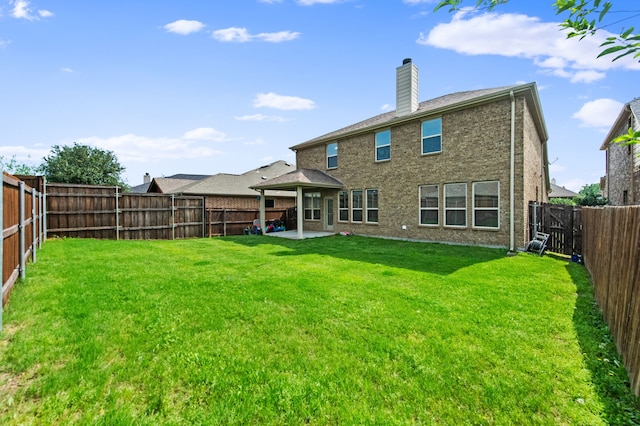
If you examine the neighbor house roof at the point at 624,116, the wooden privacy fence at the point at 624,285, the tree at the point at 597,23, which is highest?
the neighbor house roof at the point at 624,116

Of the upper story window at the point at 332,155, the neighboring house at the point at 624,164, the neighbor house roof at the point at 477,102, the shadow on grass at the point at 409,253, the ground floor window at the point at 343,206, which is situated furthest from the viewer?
the upper story window at the point at 332,155

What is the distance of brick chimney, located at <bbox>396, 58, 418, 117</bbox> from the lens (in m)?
13.0

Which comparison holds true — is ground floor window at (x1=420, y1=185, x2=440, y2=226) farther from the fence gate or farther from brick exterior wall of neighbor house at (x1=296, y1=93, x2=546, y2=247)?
the fence gate

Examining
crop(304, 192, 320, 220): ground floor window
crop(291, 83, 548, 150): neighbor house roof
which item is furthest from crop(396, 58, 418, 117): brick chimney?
crop(304, 192, 320, 220): ground floor window

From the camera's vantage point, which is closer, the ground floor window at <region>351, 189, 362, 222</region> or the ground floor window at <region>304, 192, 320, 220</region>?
the ground floor window at <region>351, 189, 362, 222</region>

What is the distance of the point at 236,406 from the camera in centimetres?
235

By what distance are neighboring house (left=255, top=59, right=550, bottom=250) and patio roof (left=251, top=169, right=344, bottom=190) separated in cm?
6

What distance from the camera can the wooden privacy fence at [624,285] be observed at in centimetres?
275

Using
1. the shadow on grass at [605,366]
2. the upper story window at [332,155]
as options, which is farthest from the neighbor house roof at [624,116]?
the upper story window at [332,155]

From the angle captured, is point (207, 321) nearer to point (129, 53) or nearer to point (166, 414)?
point (166, 414)

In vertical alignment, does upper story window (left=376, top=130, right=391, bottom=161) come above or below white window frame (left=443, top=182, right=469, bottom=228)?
above

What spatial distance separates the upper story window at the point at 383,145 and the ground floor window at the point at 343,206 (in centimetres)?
265

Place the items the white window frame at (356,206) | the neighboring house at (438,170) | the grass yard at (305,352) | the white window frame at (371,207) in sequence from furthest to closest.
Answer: the white window frame at (356,206) < the white window frame at (371,207) < the neighboring house at (438,170) < the grass yard at (305,352)

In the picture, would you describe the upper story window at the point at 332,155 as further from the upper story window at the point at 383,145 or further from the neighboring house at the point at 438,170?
the upper story window at the point at 383,145
